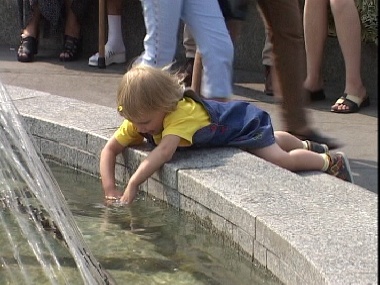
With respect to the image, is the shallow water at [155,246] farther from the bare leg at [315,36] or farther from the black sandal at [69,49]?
the black sandal at [69,49]

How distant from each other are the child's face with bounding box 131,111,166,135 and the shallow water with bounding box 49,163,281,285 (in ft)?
0.96

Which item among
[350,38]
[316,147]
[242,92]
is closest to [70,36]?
[242,92]

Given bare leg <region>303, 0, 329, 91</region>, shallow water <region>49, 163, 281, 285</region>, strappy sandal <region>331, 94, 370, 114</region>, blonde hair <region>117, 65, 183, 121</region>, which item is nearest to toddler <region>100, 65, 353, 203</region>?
blonde hair <region>117, 65, 183, 121</region>

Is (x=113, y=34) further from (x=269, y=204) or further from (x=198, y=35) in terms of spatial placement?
(x=269, y=204)

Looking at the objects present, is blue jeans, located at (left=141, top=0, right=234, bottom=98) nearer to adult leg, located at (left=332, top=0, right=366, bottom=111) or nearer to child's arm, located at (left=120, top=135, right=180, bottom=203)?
child's arm, located at (left=120, top=135, right=180, bottom=203)

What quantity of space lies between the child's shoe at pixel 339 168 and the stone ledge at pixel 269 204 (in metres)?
0.18

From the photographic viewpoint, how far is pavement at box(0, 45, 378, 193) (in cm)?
469

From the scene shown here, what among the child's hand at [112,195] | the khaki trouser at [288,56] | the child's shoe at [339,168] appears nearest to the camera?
the child's hand at [112,195]

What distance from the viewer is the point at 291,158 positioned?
3.91 meters

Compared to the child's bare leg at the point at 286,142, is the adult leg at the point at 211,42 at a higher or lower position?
higher

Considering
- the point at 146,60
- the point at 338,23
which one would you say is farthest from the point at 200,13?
the point at 338,23

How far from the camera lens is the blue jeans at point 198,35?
13.7ft

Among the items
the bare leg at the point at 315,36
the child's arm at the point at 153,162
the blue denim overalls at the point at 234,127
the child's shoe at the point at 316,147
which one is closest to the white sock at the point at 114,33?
the bare leg at the point at 315,36

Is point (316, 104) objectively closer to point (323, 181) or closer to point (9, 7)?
point (323, 181)
